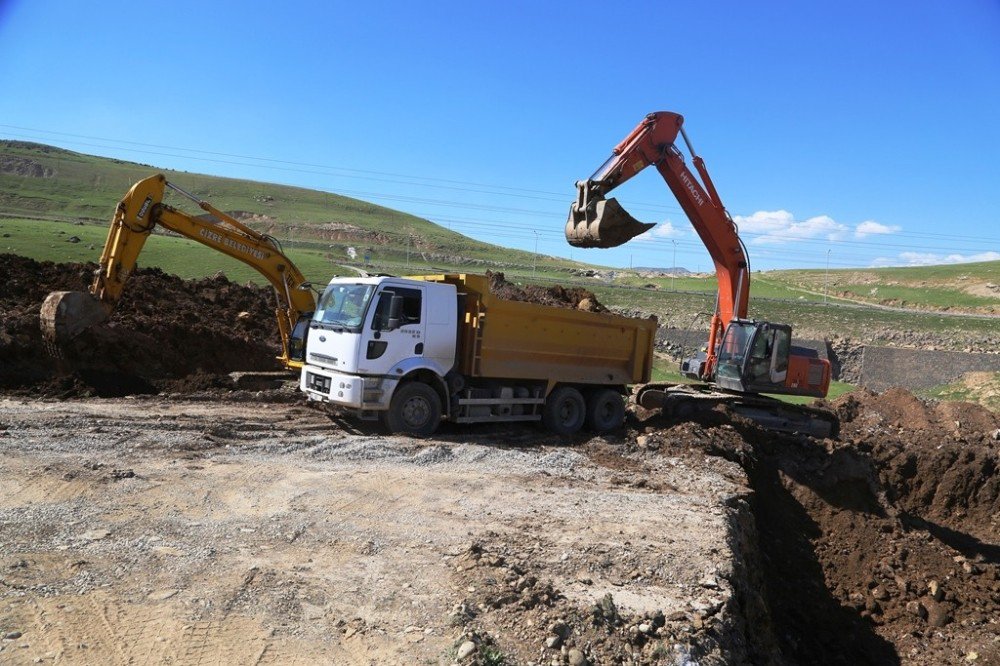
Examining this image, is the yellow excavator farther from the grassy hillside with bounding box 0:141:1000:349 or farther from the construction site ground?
the grassy hillside with bounding box 0:141:1000:349

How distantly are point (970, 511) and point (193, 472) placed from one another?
1317 centimetres

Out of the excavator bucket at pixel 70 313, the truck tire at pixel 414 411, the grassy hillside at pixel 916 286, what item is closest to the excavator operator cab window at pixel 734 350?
the truck tire at pixel 414 411

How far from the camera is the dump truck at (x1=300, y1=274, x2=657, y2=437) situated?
1108 cm

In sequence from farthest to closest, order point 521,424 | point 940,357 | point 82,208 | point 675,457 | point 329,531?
point 82,208
point 940,357
point 521,424
point 675,457
point 329,531

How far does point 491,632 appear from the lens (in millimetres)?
5039

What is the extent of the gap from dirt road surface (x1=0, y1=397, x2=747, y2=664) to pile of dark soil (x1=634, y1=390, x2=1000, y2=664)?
49.1 inches

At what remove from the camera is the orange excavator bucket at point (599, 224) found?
40.9 feet

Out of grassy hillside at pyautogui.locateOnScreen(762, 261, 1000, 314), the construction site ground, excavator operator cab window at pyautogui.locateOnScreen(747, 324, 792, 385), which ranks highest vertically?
grassy hillside at pyautogui.locateOnScreen(762, 261, 1000, 314)

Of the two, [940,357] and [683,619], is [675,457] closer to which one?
[683,619]

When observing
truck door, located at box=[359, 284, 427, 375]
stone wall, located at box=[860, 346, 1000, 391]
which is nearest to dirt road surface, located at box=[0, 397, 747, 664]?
truck door, located at box=[359, 284, 427, 375]

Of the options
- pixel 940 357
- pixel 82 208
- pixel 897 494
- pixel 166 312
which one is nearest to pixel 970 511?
pixel 897 494

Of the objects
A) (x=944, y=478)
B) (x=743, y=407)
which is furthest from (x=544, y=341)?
(x=944, y=478)

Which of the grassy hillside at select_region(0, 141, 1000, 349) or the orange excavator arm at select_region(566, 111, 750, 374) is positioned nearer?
the orange excavator arm at select_region(566, 111, 750, 374)

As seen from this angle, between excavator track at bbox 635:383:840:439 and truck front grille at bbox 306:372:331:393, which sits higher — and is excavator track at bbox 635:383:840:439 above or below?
below
